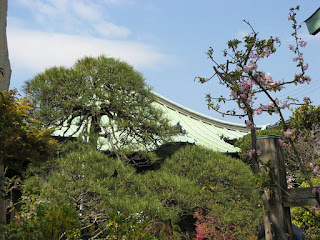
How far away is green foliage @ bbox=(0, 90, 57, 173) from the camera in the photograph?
8.77 meters

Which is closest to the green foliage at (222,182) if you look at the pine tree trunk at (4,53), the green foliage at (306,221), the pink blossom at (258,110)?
the green foliage at (306,221)

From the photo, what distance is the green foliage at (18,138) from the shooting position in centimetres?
877

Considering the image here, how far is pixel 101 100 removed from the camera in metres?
11.2

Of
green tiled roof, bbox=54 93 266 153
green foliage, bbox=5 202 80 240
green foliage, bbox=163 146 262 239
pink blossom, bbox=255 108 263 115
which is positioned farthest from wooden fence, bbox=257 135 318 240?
green tiled roof, bbox=54 93 266 153

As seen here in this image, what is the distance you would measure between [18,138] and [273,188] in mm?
6273

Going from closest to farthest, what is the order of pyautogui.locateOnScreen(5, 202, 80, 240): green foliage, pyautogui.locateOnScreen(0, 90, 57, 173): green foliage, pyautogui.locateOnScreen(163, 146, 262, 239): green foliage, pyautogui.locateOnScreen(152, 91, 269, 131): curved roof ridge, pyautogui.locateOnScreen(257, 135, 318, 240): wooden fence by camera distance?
pyautogui.locateOnScreen(257, 135, 318, 240): wooden fence
pyautogui.locateOnScreen(5, 202, 80, 240): green foliage
pyautogui.locateOnScreen(0, 90, 57, 173): green foliage
pyautogui.locateOnScreen(163, 146, 262, 239): green foliage
pyautogui.locateOnScreen(152, 91, 269, 131): curved roof ridge

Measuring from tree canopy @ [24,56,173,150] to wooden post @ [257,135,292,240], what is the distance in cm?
677

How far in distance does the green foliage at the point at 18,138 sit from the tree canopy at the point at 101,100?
4.10 feet

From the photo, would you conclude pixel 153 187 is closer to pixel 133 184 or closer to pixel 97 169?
pixel 133 184

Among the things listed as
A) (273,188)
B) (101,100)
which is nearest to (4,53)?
(101,100)

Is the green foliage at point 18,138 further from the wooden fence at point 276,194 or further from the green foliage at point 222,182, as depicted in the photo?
the wooden fence at point 276,194

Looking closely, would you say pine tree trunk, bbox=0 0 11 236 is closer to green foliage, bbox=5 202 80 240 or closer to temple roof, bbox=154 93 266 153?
green foliage, bbox=5 202 80 240

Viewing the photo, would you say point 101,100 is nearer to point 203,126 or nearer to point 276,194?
point 276,194

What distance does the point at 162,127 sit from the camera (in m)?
11.6
